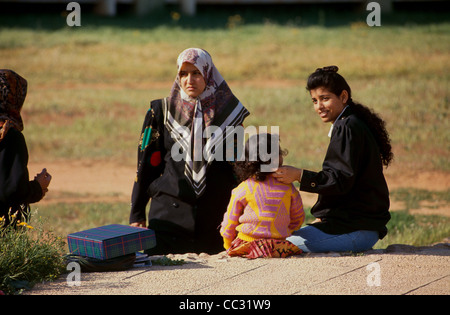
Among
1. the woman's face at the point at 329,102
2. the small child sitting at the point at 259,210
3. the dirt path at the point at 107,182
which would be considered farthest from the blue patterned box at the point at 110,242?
the dirt path at the point at 107,182

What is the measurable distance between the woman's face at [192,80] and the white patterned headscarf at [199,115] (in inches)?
1.5

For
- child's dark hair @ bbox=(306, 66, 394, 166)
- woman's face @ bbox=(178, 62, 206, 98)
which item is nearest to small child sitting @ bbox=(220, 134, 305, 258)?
child's dark hair @ bbox=(306, 66, 394, 166)

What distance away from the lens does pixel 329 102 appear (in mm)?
5098

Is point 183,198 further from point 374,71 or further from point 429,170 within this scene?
point 374,71

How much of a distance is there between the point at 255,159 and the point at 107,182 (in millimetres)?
7188

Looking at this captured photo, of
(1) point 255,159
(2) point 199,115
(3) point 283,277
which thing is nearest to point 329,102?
(1) point 255,159

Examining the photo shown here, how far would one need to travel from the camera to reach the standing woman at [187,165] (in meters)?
5.51

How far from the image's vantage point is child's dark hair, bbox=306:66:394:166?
507cm

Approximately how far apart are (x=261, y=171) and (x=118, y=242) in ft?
3.46

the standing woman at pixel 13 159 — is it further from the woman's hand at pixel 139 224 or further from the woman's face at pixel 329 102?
the woman's face at pixel 329 102
